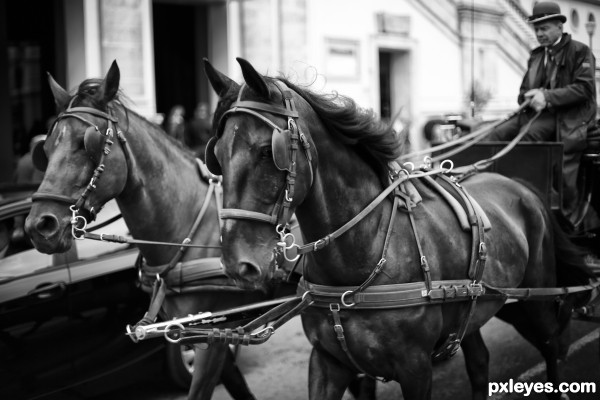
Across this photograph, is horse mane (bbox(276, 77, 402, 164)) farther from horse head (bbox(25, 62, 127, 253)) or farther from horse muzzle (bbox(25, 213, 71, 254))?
horse muzzle (bbox(25, 213, 71, 254))

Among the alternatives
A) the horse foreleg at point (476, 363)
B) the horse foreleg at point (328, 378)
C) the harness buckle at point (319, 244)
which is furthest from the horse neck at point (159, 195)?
the horse foreleg at point (476, 363)

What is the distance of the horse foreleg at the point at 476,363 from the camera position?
473 cm

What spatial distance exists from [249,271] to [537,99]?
3134mm

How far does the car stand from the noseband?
954mm

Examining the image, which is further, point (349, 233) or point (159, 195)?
point (159, 195)

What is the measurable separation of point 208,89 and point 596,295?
12649mm

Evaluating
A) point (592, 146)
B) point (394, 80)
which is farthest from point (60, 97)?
point (394, 80)

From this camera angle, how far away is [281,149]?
9.52 ft

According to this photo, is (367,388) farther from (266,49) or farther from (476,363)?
(266,49)

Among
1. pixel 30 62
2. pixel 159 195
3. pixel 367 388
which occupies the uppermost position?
pixel 30 62

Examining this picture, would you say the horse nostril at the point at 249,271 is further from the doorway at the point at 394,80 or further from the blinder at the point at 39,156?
the doorway at the point at 394,80

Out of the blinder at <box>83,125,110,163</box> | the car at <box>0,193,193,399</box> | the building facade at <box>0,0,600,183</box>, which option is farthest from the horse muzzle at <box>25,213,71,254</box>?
the building facade at <box>0,0,600,183</box>

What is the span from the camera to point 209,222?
456 centimetres

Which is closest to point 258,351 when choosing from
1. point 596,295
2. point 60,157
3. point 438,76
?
point 596,295
